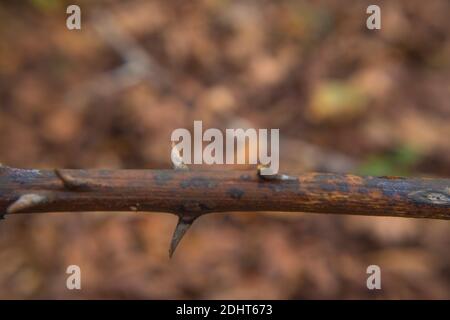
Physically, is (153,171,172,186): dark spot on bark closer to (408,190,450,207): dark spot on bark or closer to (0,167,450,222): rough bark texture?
(0,167,450,222): rough bark texture

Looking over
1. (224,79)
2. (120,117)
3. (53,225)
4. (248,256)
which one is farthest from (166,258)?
(224,79)

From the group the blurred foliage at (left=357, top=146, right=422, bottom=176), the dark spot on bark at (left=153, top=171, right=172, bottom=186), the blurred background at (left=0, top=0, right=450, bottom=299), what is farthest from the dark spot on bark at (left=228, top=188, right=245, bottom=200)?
the blurred foliage at (left=357, top=146, right=422, bottom=176)

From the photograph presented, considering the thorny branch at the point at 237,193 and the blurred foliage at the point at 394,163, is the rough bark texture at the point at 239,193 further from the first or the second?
the blurred foliage at the point at 394,163

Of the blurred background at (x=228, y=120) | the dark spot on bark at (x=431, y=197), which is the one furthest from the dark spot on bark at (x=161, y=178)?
the blurred background at (x=228, y=120)

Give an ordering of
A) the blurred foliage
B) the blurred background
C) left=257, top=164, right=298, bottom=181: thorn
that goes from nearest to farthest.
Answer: left=257, top=164, right=298, bottom=181: thorn < the blurred background < the blurred foliage

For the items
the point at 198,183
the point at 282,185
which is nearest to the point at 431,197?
the point at 282,185

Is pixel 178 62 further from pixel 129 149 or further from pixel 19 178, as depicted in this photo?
pixel 19 178

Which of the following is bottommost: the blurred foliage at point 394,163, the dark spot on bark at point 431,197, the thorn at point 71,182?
the blurred foliage at point 394,163
